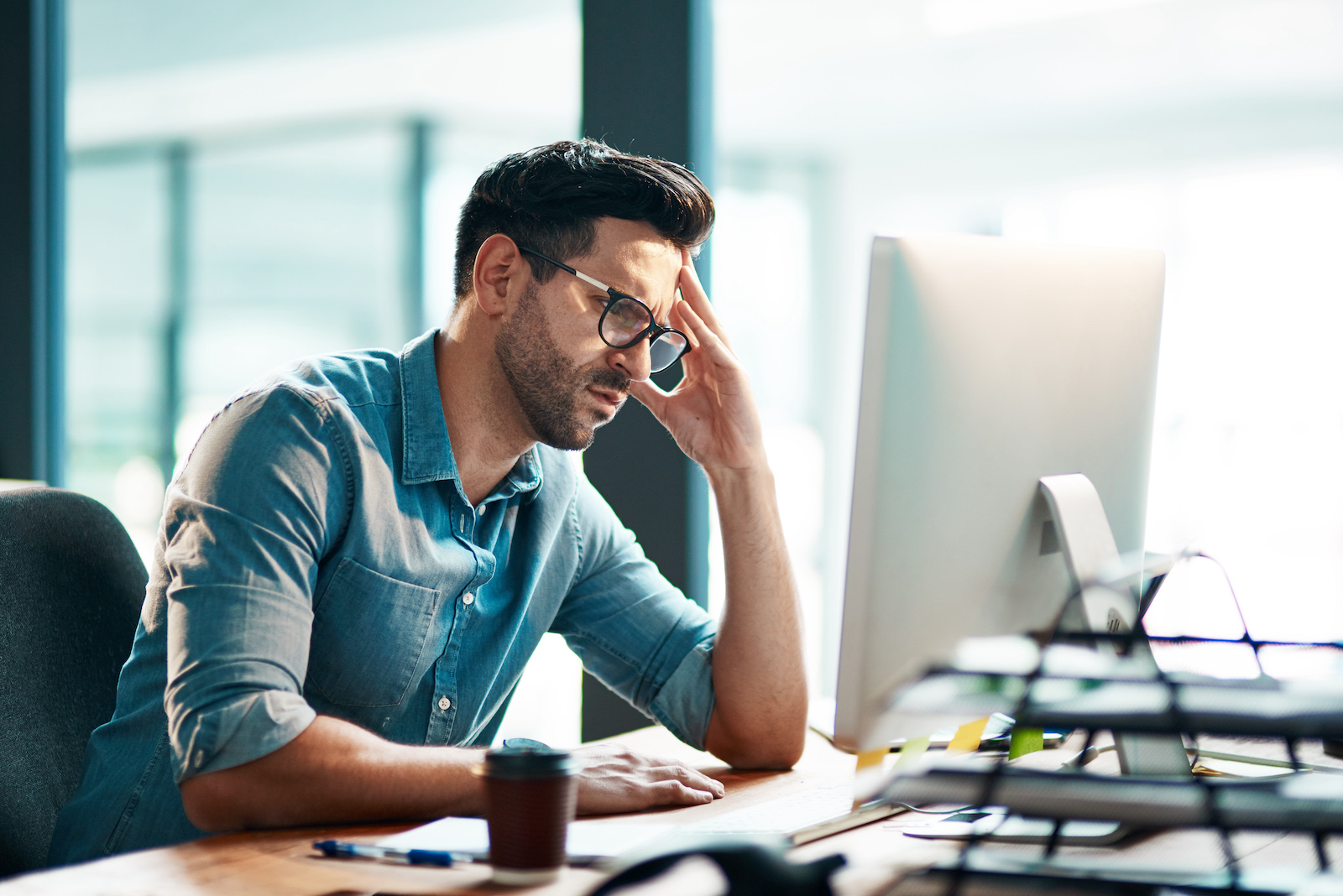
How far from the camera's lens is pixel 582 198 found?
4.42ft

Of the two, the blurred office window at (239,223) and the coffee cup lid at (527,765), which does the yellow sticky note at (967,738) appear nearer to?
the coffee cup lid at (527,765)

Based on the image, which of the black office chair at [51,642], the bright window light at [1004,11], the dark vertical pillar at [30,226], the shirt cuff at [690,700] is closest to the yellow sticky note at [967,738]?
the shirt cuff at [690,700]

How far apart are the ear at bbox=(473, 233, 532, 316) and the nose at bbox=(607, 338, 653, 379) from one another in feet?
0.46

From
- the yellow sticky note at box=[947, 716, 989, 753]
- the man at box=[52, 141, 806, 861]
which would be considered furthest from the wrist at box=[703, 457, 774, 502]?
the yellow sticky note at box=[947, 716, 989, 753]

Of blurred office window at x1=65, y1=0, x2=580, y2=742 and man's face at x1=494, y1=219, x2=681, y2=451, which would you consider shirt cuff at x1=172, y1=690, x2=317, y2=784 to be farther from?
blurred office window at x1=65, y1=0, x2=580, y2=742

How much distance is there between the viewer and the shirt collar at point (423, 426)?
124 cm

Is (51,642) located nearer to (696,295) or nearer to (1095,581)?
(696,295)

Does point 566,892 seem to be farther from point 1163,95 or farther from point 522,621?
point 1163,95

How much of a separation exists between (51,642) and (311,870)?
25.0 inches

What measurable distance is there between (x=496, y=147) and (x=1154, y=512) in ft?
13.6

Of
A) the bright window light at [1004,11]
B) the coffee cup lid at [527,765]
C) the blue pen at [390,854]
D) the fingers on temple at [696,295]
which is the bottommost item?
the blue pen at [390,854]

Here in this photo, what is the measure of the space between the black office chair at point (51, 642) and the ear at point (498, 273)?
0.53m

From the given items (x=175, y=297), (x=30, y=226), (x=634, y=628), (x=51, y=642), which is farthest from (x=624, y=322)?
(x=175, y=297)

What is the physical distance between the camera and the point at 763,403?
7.70 m
